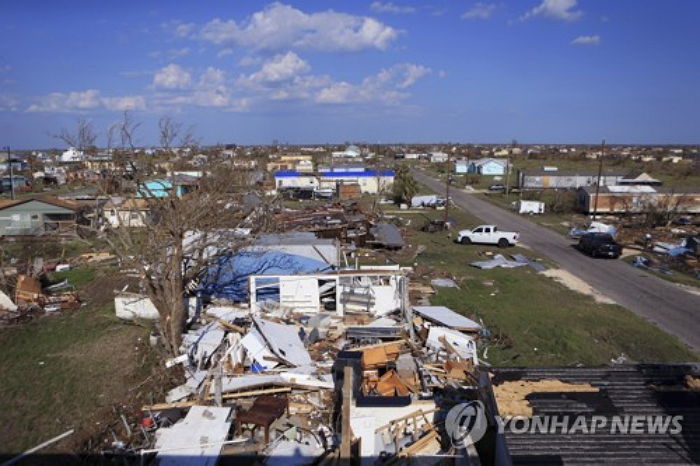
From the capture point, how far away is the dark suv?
26062mm

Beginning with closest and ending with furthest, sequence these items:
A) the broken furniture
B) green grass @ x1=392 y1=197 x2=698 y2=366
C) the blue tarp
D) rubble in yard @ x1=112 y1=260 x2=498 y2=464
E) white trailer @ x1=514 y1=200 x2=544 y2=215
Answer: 1. rubble in yard @ x1=112 y1=260 x2=498 y2=464
2. the broken furniture
3. green grass @ x1=392 y1=197 x2=698 y2=366
4. the blue tarp
5. white trailer @ x1=514 y1=200 x2=544 y2=215

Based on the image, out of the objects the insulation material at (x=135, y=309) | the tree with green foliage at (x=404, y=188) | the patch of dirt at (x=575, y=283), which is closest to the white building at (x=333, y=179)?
the tree with green foliage at (x=404, y=188)

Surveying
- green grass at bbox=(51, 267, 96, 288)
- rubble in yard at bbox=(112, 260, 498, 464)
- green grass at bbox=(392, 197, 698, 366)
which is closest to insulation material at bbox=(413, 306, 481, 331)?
rubble in yard at bbox=(112, 260, 498, 464)

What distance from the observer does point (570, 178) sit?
53750 millimetres

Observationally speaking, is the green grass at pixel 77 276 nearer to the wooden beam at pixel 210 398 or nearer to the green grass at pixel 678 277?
the wooden beam at pixel 210 398

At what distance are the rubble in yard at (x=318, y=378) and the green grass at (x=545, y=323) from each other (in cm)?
136

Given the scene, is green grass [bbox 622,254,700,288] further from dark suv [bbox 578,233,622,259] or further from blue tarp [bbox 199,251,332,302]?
blue tarp [bbox 199,251,332,302]

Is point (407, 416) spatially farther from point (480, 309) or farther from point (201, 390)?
point (480, 309)

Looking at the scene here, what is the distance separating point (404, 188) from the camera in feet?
156

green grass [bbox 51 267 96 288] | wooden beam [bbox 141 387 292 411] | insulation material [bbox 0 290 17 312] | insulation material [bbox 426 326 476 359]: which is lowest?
green grass [bbox 51 267 96 288]

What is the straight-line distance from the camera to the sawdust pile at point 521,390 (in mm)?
7299

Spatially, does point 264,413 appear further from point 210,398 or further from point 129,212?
point 129,212

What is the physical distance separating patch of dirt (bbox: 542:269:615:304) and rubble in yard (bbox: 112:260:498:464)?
7.50m

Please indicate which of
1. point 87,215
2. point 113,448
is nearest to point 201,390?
point 113,448
